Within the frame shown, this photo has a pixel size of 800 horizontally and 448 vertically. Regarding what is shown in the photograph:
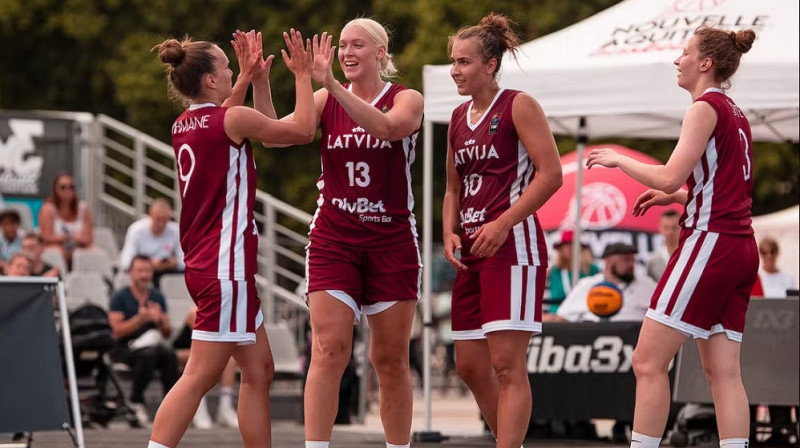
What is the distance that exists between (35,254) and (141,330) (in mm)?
1171

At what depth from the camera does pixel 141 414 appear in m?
15.4

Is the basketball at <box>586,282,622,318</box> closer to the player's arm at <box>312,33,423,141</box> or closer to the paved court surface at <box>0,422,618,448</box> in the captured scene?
the paved court surface at <box>0,422,618,448</box>

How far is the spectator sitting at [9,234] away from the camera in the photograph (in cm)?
1495

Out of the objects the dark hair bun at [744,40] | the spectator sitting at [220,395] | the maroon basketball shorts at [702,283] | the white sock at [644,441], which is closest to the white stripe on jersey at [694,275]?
the maroon basketball shorts at [702,283]

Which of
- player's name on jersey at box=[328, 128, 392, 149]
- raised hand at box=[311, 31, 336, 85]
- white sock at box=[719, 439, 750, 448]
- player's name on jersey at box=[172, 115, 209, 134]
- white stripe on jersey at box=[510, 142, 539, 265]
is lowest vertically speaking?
white sock at box=[719, 439, 750, 448]

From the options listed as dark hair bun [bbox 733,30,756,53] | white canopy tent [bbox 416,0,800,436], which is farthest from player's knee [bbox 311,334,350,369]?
white canopy tent [bbox 416,0,800,436]

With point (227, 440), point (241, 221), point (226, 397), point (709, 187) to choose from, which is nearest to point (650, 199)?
point (709, 187)

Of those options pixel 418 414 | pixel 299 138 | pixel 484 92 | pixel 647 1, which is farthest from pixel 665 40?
pixel 418 414

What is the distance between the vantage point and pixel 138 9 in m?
29.5

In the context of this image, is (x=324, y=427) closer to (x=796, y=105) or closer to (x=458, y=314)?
(x=458, y=314)

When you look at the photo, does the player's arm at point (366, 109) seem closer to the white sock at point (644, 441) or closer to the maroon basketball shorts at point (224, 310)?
the maroon basketball shorts at point (224, 310)

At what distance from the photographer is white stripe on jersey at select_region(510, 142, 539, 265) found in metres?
7.13

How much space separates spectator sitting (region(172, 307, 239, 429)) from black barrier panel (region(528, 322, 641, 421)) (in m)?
3.14

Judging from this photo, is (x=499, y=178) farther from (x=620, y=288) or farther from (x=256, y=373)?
(x=620, y=288)
